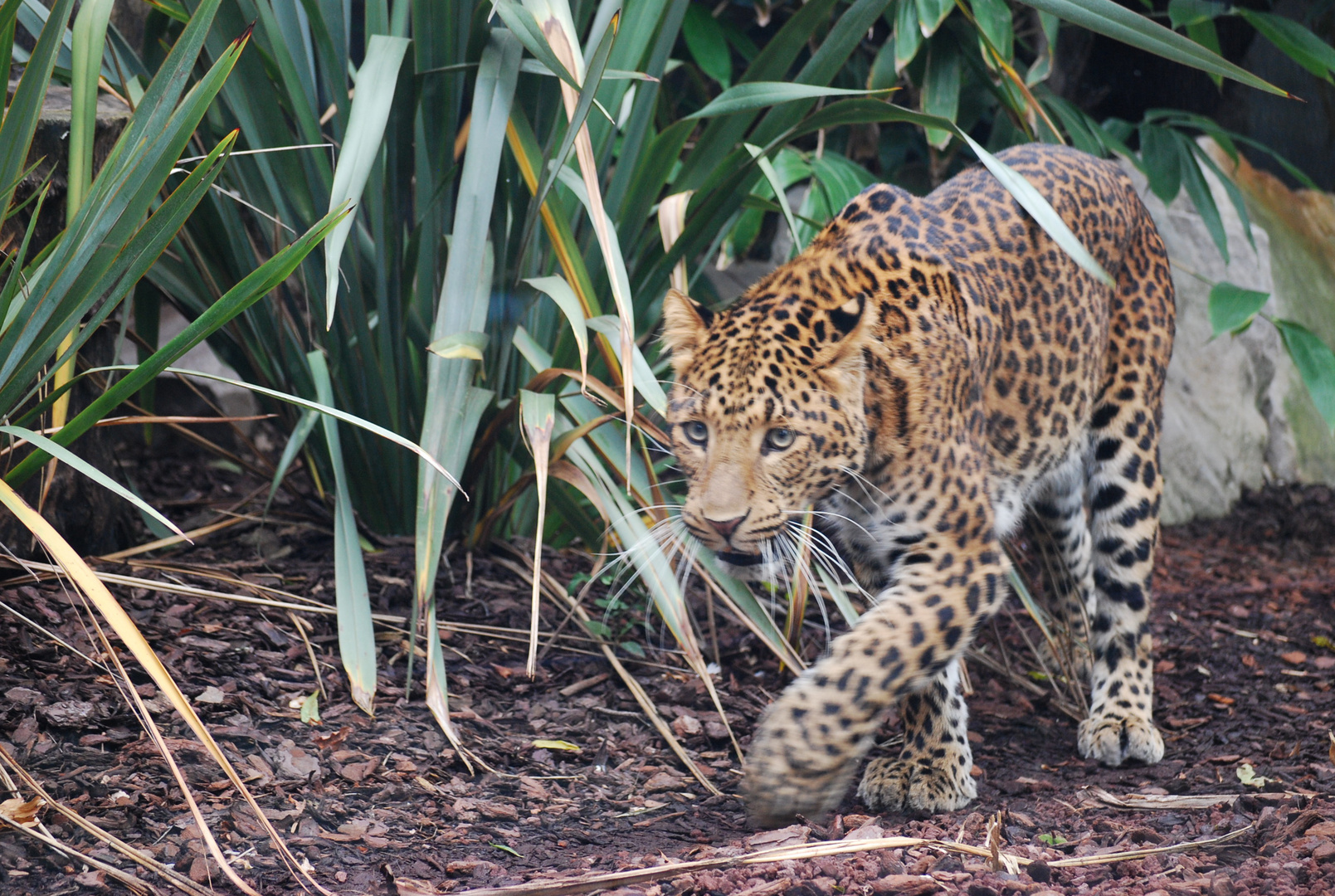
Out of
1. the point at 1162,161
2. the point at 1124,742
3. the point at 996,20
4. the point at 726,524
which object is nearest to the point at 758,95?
the point at 726,524

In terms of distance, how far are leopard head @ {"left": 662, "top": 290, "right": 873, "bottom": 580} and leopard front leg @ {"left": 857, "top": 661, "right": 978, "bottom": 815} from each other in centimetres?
69

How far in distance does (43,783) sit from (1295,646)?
403cm

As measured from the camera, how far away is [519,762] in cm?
286

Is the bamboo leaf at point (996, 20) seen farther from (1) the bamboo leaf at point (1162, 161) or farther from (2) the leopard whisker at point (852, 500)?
(2) the leopard whisker at point (852, 500)

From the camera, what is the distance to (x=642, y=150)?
373cm

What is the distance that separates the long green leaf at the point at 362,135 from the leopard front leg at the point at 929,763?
5.71 ft

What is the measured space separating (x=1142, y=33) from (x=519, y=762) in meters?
2.17

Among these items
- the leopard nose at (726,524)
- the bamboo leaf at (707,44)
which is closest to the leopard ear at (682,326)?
the leopard nose at (726,524)

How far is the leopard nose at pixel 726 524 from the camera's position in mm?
2500

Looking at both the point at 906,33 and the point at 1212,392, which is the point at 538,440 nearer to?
the point at 906,33

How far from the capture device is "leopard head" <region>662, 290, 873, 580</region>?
2.54 meters

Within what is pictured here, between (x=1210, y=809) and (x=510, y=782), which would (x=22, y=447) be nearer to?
(x=510, y=782)

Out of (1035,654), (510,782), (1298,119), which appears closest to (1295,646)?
(1035,654)

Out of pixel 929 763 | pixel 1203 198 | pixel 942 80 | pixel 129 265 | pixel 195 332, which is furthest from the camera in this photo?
pixel 1203 198
